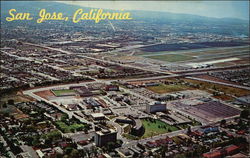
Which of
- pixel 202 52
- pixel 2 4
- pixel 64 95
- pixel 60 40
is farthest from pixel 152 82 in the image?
pixel 2 4

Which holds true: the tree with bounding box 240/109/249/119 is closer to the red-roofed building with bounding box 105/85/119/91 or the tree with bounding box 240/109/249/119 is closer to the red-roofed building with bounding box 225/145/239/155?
the red-roofed building with bounding box 225/145/239/155

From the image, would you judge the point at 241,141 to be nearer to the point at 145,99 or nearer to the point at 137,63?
the point at 145,99

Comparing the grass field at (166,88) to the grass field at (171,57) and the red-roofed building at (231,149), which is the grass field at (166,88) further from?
the grass field at (171,57)

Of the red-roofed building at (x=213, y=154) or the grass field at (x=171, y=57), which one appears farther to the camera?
the grass field at (x=171, y=57)

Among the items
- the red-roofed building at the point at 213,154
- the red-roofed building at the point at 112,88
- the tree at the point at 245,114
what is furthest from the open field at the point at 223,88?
the red-roofed building at the point at 213,154

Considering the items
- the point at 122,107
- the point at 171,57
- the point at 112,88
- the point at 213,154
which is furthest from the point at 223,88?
the point at 171,57
